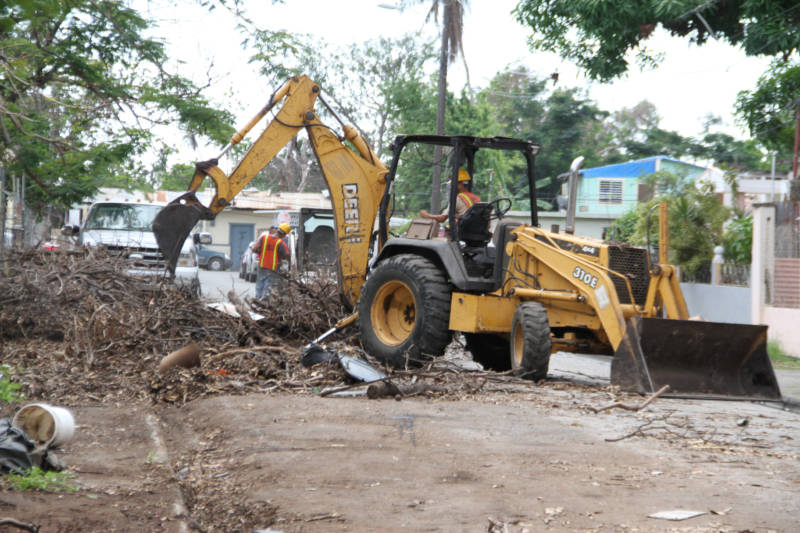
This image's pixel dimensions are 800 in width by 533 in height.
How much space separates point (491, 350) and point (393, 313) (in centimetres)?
129

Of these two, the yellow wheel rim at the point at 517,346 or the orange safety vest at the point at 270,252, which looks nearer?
the yellow wheel rim at the point at 517,346

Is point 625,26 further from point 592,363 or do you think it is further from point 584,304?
point 584,304

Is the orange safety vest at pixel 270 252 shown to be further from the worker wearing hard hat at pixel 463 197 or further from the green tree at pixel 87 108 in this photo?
the worker wearing hard hat at pixel 463 197

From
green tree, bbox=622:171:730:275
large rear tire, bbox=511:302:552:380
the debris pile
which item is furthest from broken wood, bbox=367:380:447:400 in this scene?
green tree, bbox=622:171:730:275

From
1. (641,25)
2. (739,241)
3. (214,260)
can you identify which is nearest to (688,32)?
(641,25)

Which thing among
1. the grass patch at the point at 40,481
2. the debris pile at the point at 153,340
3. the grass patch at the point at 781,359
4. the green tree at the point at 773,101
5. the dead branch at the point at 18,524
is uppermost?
the green tree at the point at 773,101

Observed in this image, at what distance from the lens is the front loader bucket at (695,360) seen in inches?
337

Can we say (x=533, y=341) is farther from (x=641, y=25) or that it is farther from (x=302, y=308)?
(x=641, y=25)

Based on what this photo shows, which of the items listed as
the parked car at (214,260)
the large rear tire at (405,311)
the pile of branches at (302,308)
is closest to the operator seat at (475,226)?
the large rear tire at (405,311)

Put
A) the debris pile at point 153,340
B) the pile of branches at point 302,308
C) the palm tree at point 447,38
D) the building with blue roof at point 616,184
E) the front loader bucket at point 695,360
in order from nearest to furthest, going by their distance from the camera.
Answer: the front loader bucket at point 695,360, the debris pile at point 153,340, the pile of branches at point 302,308, the palm tree at point 447,38, the building with blue roof at point 616,184

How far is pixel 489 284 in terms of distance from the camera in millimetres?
9977

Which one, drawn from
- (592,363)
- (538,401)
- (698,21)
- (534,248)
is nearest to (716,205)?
(698,21)

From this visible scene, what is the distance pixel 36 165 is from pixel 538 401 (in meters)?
11.3

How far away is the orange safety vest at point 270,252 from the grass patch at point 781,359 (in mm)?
8252
